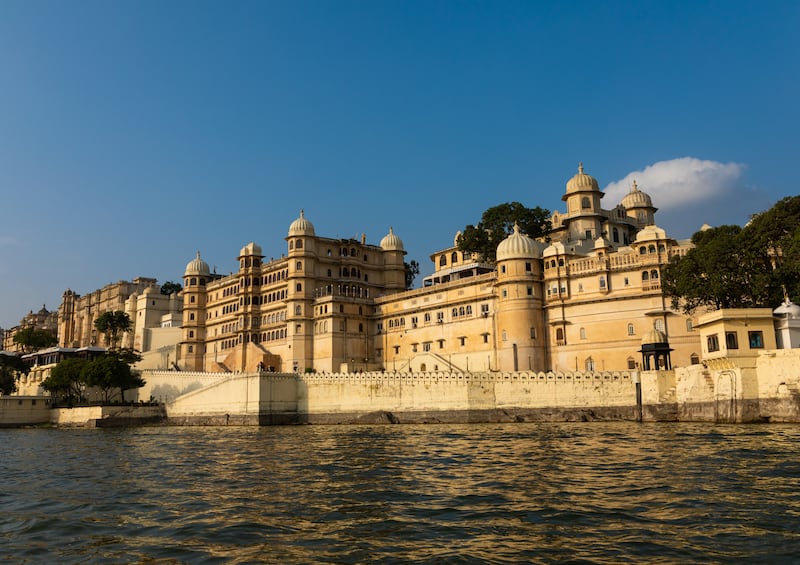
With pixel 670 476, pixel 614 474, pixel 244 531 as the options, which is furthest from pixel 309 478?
pixel 670 476

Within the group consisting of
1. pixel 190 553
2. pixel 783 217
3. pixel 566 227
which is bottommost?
pixel 190 553

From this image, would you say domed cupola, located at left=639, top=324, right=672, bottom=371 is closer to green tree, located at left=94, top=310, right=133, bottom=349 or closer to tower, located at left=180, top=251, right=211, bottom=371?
tower, located at left=180, top=251, right=211, bottom=371

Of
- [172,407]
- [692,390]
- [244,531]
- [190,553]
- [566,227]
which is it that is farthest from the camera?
[566,227]

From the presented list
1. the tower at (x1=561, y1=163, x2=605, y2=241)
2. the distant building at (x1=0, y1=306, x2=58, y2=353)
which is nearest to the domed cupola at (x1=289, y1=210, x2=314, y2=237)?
the tower at (x1=561, y1=163, x2=605, y2=241)

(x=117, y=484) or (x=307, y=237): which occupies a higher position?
(x=307, y=237)

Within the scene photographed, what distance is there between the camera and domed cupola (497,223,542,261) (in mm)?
64062

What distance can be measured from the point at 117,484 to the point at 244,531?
10846 millimetres

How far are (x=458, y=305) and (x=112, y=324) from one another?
56.8m

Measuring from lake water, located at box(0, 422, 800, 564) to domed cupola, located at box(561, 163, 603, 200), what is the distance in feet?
137

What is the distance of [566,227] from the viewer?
76.6 m

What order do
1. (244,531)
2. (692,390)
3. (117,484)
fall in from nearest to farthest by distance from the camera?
(244,531), (117,484), (692,390)

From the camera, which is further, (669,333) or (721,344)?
(669,333)

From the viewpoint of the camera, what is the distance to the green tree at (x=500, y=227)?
250 feet

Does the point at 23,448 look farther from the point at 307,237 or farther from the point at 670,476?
the point at 307,237
